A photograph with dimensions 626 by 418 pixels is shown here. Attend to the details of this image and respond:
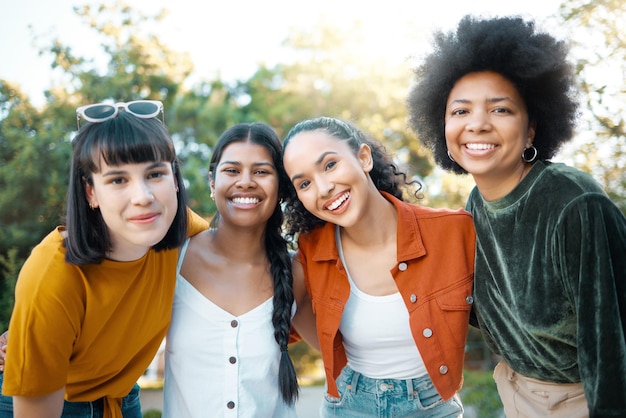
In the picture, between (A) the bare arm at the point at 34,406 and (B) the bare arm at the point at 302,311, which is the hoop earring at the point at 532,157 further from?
(A) the bare arm at the point at 34,406

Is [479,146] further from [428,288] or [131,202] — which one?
[131,202]

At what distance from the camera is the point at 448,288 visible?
3.07 metres

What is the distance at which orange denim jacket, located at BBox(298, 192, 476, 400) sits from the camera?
3049 millimetres

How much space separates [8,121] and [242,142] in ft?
24.9

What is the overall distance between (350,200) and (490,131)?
2.67 feet

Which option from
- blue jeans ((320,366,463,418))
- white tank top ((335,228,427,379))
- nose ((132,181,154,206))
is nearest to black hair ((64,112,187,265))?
nose ((132,181,154,206))

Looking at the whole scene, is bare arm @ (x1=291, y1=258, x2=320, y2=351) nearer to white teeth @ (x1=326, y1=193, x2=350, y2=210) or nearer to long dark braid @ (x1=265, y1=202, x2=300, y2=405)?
long dark braid @ (x1=265, y1=202, x2=300, y2=405)

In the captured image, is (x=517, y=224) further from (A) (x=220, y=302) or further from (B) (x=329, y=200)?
(A) (x=220, y=302)

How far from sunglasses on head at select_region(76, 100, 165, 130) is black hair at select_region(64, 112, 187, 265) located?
2 cm

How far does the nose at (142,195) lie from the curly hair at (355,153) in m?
0.91

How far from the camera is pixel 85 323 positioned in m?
2.65

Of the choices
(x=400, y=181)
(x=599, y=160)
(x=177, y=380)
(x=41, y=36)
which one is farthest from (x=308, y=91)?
(x=177, y=380)

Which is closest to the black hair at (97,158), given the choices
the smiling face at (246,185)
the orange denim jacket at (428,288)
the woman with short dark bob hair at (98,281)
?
the woman with short dark bob hair at (98,281)

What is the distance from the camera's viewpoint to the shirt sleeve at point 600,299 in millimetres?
2199
